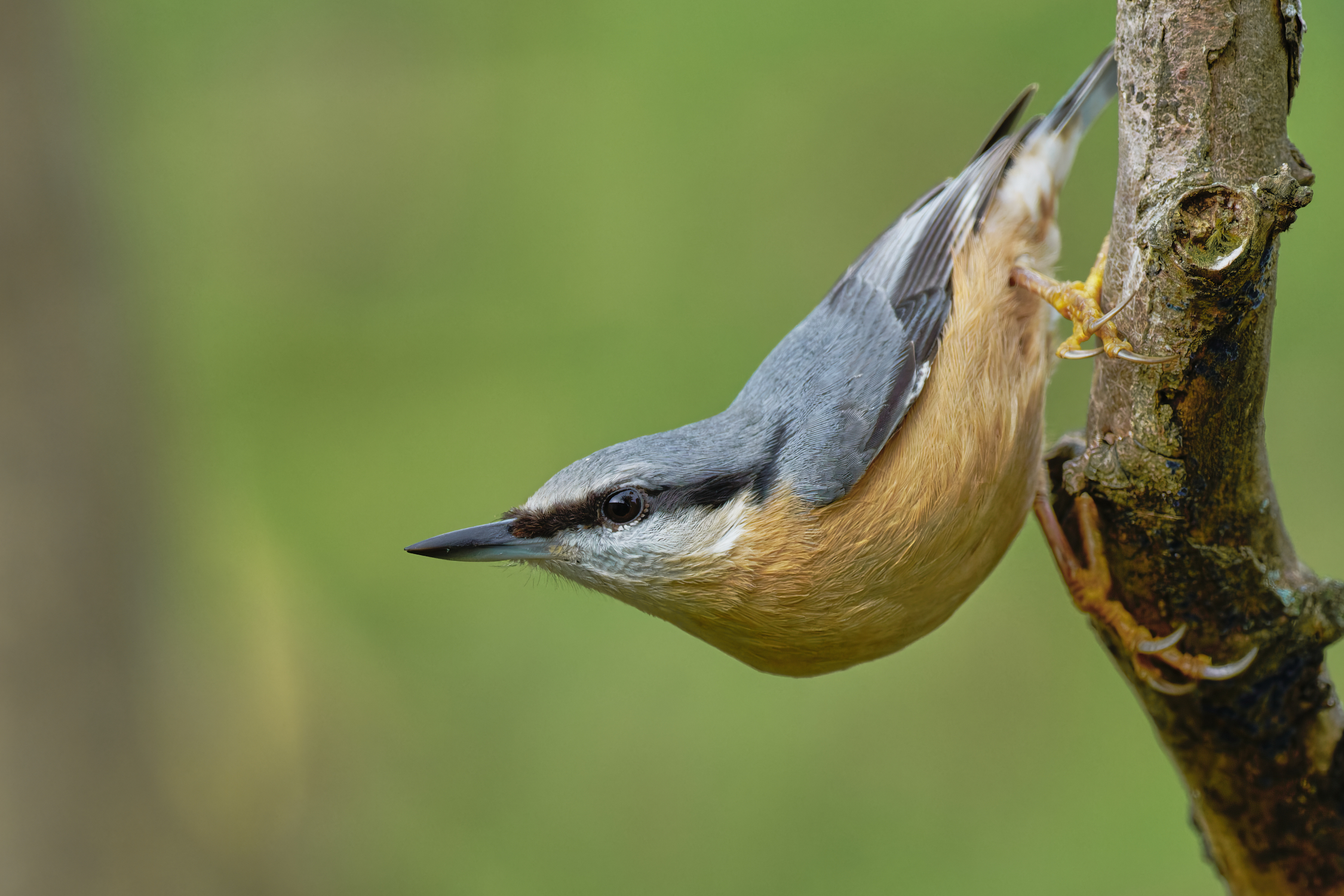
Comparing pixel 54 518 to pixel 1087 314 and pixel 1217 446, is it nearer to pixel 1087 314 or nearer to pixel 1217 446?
pixel 1087 314

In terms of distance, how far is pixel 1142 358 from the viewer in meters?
2.10

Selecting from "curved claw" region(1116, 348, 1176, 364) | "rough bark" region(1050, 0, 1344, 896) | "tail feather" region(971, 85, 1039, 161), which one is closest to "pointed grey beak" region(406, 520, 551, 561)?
"rough bark" region(1050, 0, 1344, 896)

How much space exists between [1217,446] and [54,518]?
4.49 meters

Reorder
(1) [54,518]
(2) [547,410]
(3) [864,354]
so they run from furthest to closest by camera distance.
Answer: (2) [547,410], (1) [54,518], (3) [864,354]

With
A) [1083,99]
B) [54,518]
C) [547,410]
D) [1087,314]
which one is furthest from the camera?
[547,410]

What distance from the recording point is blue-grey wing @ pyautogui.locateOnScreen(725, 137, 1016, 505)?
104 inches

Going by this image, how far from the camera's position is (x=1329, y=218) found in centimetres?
486

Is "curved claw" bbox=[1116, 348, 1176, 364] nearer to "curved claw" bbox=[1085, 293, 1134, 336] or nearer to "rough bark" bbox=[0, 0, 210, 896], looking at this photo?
"curved claw" bbox=[1085, 293, 1134, 336]

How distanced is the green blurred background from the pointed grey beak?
2829 millimetres

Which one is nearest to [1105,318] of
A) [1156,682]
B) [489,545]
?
[1156,682]

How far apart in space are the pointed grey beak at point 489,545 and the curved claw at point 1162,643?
4.64ft

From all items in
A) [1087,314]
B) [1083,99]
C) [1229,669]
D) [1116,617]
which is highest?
[1083,99]

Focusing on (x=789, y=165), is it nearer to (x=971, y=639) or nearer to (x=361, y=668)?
(x=971, y=639)

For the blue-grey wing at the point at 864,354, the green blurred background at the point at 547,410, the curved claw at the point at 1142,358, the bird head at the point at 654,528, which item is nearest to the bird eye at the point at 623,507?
the bird head at the point at 654,528
